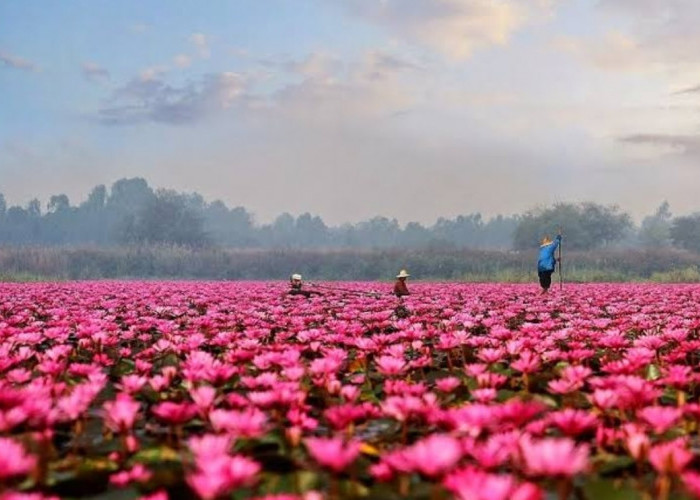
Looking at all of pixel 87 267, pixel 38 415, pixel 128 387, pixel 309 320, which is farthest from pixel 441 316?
pixel 87 267

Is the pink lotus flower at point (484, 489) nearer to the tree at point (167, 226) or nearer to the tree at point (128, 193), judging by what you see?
the tree at point (167, 226)

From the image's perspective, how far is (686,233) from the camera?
105 metres

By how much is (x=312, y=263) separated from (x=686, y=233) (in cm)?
7829

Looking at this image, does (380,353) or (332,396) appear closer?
(332,396)

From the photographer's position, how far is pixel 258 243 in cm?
18550

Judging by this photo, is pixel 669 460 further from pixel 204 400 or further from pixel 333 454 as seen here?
pixel 204 400

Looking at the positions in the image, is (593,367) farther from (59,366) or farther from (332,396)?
(59,366)

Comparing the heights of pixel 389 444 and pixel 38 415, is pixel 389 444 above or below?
below

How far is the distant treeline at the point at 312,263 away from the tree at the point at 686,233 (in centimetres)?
6144

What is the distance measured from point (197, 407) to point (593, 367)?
3.70 m

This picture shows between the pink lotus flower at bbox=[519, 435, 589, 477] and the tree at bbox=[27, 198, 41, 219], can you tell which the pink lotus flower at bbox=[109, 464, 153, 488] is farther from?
the tree at bbox=[27, 198, 41, 219]

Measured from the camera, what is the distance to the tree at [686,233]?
104125mm

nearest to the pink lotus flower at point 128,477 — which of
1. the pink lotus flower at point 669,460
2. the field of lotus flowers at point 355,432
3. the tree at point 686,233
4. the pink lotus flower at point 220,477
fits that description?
the field of lotus flowers at point 355,432

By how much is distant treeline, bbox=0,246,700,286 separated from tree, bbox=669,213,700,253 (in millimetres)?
61436
